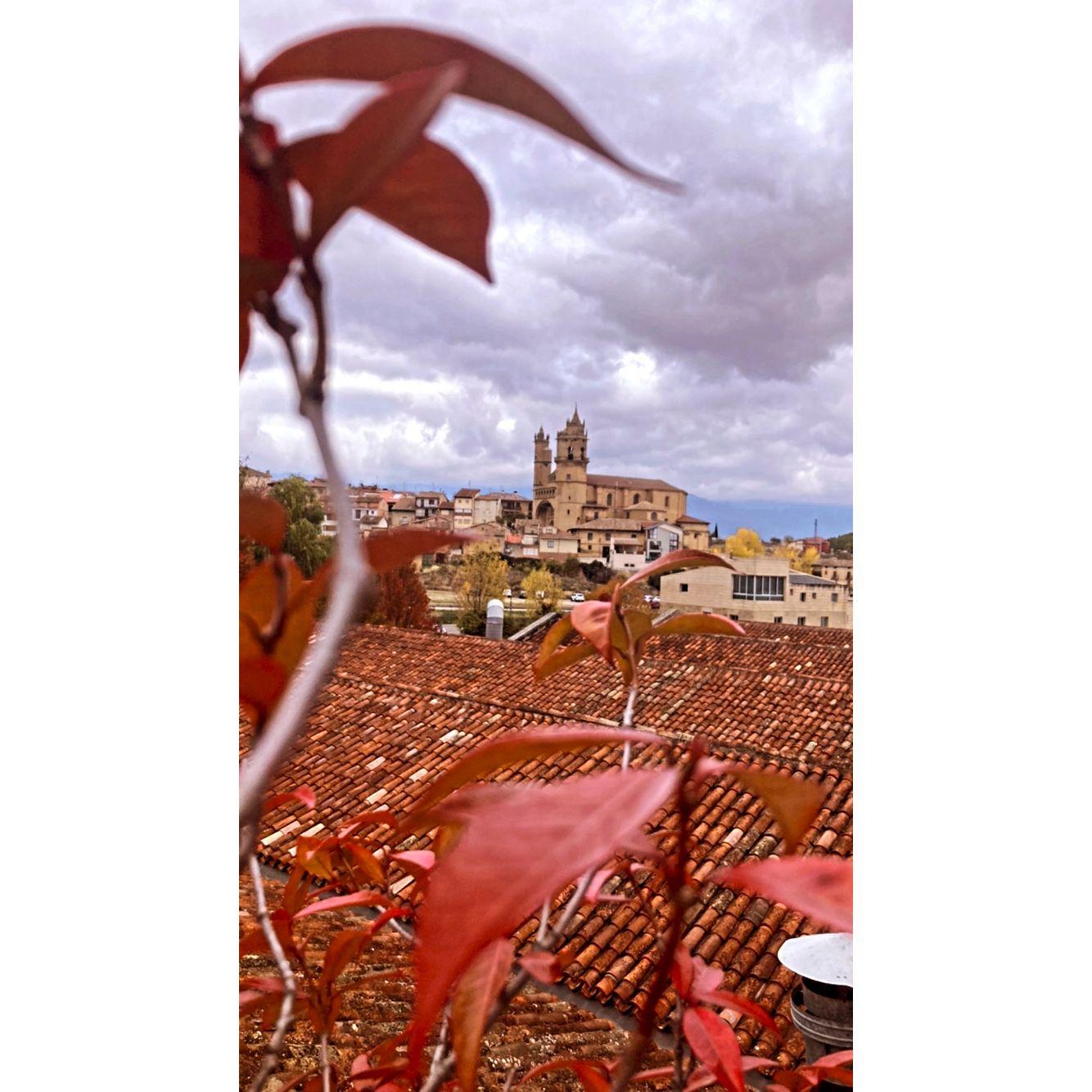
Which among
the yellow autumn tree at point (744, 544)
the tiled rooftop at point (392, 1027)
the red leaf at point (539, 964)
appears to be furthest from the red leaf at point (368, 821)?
the tiled rooftop at point (392, 1027)

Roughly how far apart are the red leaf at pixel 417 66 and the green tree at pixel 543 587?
0.60 meters

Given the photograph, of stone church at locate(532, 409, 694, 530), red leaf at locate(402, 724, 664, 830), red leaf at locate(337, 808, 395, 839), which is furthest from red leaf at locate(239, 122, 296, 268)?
stone church at locate(532, 409, 694, 530)

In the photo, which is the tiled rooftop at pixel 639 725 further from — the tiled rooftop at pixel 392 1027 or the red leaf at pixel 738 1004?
the red leaf at pixel 738 1004

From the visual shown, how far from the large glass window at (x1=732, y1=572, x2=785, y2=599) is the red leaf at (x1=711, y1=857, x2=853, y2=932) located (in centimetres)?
60

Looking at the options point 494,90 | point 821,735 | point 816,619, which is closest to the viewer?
point 494,90

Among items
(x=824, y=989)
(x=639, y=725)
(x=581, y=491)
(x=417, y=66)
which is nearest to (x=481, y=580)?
(x=581, y=491)

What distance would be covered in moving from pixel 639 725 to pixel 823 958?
5.41 feet
